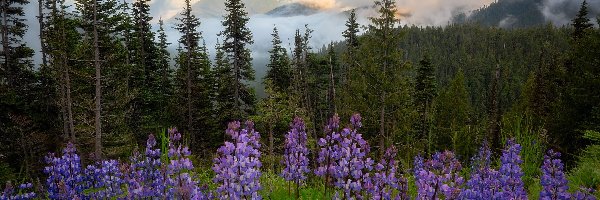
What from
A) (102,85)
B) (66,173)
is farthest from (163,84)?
(66,173)

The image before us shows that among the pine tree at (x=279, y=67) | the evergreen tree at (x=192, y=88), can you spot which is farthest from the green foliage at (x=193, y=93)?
the pine tree at (x=279, y=67)

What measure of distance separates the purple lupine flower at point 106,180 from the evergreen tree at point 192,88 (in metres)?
30.2

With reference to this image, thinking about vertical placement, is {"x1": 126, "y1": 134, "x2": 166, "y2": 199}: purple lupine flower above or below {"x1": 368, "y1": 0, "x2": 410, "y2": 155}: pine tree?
below

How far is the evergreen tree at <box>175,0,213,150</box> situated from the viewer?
117 feet

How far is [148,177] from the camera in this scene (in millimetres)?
4523

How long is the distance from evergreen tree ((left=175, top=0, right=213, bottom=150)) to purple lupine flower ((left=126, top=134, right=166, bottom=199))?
30.9 meters

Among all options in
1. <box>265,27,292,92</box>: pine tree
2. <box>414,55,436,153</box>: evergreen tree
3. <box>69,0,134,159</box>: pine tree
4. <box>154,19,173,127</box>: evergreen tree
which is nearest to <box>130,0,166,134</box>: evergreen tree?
<box>154,19,173,127</box>: evergreen tree

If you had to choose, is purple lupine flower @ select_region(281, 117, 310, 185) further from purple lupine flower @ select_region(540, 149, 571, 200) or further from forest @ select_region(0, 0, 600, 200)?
purple lupine flower @ select_region(540, 149, 571, 200)

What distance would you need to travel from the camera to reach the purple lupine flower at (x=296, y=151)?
14.6ft

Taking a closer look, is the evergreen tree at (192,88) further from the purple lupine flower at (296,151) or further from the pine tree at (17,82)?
the purple lupine flower at (296,151)

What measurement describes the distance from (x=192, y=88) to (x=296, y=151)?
32756mm

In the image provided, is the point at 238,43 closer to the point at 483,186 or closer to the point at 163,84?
the point at 163,84

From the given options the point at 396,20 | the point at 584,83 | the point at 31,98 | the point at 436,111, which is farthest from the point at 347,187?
the point at 436,111

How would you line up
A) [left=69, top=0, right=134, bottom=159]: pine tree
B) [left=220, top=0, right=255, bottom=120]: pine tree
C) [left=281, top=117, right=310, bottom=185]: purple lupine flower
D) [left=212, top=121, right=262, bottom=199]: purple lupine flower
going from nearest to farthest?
[left=212, top=121, right=262, bottom=199]: purple lupine flower
[left=281, top=117, right=310, bottom=185]: purple lupine flower
[left=69, top=0, right=134, bottom=159]: pine tree
[left=220, top=0, right=255, bottom=120]: pine tree
